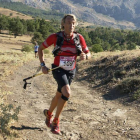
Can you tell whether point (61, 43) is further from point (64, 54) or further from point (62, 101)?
point (62, 101)

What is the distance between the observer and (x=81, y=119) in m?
5.25

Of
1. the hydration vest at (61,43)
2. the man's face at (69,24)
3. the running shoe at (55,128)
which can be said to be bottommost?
the running shoe at (55,128)

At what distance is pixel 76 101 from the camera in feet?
22.8

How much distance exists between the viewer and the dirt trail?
14.1 feet

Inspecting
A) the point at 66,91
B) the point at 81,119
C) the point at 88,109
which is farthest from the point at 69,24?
the point at 88,109

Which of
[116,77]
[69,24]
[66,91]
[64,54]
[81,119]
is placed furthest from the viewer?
[116,77]

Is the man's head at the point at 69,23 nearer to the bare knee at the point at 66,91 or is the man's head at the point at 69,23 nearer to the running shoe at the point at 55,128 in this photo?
the bare knee at the point at 66,91

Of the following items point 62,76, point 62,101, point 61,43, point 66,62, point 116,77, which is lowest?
point 116,77

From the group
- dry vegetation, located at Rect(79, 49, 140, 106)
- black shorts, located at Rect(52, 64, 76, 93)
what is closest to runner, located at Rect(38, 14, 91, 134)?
black shorts, located at Rect(52, 64, 76, 93)

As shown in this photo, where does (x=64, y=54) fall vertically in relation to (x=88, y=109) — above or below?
above

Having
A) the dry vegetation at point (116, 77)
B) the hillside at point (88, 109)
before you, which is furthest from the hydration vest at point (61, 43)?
the dry vegetation at point (116, 77)

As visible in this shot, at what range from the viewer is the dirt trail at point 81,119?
4293mm

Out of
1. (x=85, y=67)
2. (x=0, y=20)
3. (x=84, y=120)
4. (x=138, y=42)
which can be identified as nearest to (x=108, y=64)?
(x=85, y=67)

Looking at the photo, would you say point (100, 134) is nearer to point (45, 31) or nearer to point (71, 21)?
point (71, 21)
